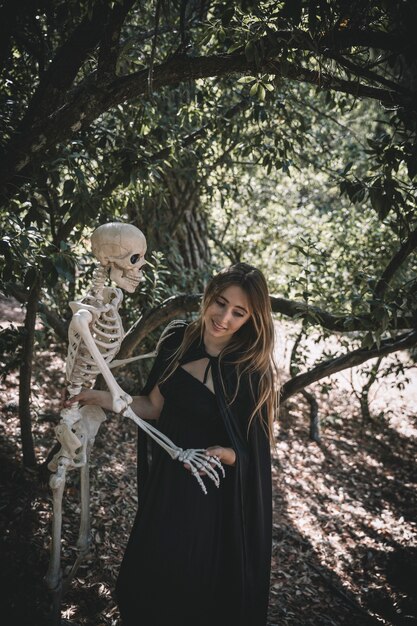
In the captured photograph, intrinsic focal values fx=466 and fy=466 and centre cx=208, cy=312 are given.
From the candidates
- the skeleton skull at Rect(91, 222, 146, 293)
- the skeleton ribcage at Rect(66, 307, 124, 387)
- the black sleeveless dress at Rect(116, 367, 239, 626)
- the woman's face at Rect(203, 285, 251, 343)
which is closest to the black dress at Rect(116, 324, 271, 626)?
the black sleeveless dress at Rect(116, 367, 239, 626)

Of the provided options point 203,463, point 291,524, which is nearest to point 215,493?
point 203,463

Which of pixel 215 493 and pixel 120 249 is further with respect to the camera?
pixel 215 493

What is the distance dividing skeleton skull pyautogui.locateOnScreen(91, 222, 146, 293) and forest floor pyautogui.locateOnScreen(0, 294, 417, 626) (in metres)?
1.58

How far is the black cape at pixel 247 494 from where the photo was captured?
2.44 m

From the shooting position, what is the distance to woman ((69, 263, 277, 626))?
2.43 metres

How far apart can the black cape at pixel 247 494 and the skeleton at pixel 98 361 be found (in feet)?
0.95

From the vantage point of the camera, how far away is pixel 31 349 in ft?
12.7

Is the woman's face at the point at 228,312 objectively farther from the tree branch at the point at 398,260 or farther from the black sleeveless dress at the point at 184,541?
the tree branch at the point at 398,260

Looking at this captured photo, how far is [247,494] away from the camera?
2512 millimetres

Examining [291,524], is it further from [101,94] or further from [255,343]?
[101,94]

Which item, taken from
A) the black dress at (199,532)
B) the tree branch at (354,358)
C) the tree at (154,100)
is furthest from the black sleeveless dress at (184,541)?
the tree branch at (354,358)

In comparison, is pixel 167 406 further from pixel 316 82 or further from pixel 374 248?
pixel 374 248

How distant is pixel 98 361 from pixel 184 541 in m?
1.10

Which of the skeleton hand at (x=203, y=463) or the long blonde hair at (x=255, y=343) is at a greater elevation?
the long blonde hair at (x=255, y=343)
